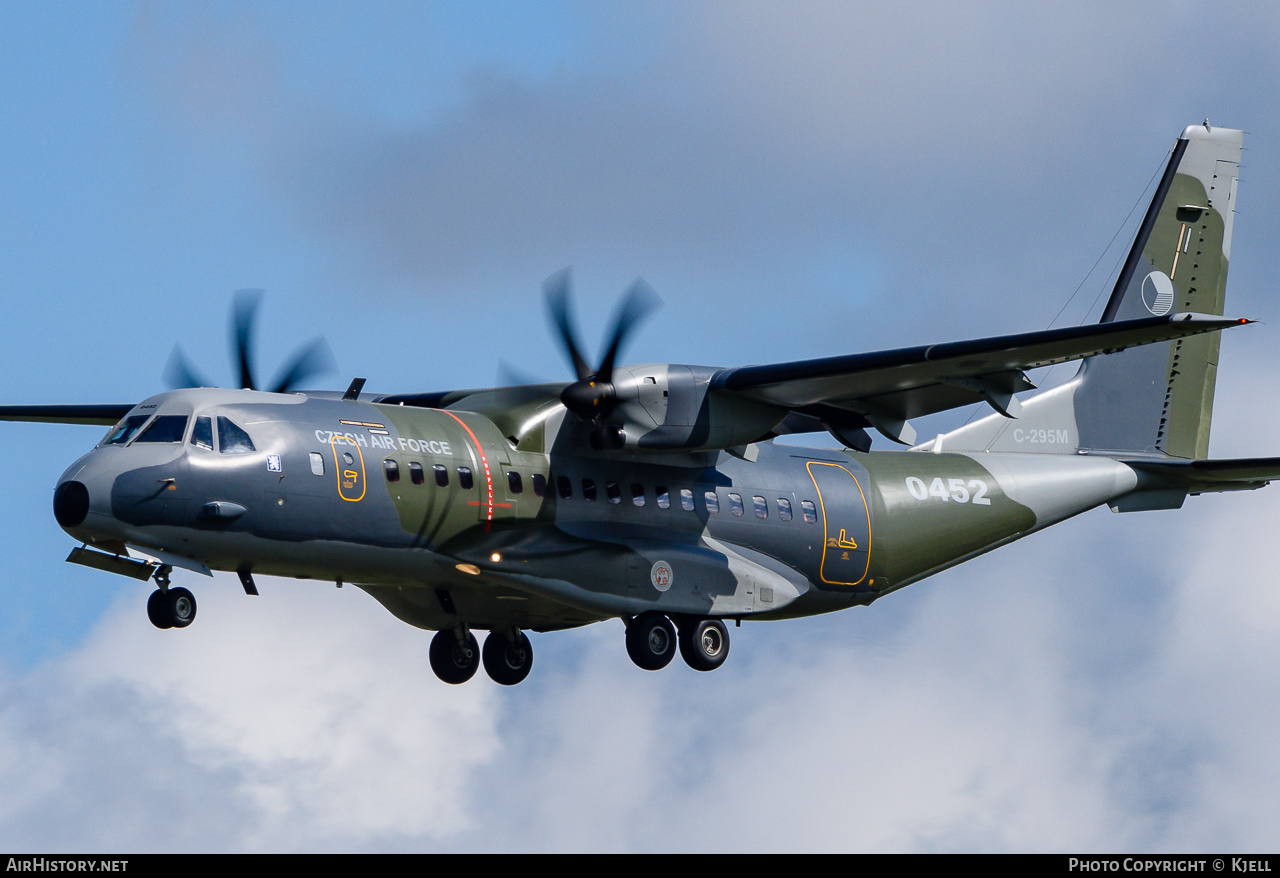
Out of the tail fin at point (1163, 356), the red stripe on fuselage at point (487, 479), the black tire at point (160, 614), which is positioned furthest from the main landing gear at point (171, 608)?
the tail fin at point (1163, 356)

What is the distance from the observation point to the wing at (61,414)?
22.0 metres

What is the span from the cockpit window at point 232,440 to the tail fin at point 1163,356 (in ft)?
35.9

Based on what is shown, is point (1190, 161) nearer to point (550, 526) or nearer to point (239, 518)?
point (550, 526)

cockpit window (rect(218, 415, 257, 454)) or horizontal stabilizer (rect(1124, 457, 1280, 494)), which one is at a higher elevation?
cockpit window (rect(218, 415, 257, 454))

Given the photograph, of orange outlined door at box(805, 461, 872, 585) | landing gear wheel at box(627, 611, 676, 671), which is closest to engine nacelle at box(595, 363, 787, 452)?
landing gear wheel at box(627, 611, 676, 671)

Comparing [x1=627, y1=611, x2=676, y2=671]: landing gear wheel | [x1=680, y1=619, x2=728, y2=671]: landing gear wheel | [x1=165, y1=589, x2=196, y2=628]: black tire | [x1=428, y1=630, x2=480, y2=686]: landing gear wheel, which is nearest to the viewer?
[x1=165, y1=589, x2=196, y2=628]: black tire

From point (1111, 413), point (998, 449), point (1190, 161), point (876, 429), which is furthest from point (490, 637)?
point (1190, 161)

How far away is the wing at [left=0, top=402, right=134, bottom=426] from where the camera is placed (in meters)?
22.0

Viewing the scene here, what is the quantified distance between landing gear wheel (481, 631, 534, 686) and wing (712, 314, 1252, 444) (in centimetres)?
450

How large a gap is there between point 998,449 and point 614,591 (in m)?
7.04

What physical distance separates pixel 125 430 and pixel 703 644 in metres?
7.22

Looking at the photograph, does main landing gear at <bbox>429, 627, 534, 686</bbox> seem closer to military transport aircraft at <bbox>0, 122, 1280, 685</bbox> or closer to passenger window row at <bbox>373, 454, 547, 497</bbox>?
military transport aircraft at <bbox>0, 122, 1280, 685</bbox>

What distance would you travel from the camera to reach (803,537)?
2097 cm

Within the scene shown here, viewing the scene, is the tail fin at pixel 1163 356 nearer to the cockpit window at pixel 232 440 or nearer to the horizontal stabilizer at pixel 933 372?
the horizontal stabilizer at pixel 933 372
